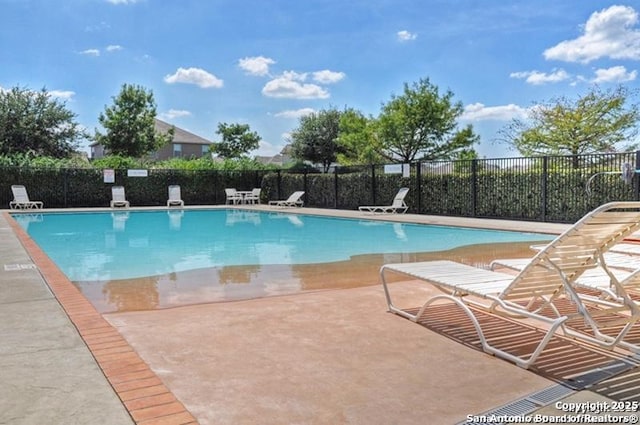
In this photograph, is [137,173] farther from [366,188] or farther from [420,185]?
[420,185]

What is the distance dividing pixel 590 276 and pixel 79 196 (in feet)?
72.3

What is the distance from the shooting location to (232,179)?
84.1 ft

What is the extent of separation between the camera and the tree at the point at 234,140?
152 ft

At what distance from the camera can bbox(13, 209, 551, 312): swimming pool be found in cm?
588

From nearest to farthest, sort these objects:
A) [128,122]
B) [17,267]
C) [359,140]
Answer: [17,267], [359,140], [128,122]

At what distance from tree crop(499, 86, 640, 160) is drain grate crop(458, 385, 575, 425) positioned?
20327mm

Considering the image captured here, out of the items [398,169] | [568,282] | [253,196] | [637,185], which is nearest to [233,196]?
[253,196]

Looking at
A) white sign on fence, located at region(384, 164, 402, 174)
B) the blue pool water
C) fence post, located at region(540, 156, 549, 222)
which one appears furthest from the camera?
white sign on fence, located at region(384, 164, 402, 174)

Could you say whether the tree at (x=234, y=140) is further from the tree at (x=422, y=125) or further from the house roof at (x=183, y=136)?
the tree at (x=422, y=125)

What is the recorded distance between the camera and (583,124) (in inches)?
864

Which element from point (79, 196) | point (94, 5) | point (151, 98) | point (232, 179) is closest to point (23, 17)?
point (94, 5)

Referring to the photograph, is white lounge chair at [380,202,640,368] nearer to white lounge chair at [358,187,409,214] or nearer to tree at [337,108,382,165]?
white lounge chair at [358,187,409,214]

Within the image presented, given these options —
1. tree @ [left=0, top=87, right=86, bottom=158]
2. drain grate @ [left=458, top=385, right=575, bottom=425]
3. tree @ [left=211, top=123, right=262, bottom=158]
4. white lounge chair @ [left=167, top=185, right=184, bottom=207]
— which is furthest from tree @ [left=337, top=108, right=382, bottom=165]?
drain grate @ [left=458, top=385, right=575, bottom=425]

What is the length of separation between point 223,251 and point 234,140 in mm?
Answer: 38446
